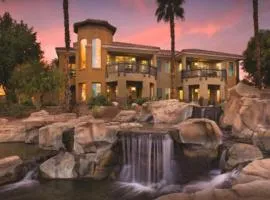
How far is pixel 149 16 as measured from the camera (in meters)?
32.0

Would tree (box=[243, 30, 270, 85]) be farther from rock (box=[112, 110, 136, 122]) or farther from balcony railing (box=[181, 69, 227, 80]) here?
rock (box=[112, 110, 136, 122])

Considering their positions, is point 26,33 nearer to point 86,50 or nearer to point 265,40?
point 86,50

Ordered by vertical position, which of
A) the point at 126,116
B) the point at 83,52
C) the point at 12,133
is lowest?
the point at 12,133

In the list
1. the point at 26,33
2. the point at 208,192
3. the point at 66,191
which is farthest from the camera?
the point at 26,33

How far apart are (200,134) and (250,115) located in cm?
434

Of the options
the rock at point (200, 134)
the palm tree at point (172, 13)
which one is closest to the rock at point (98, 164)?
the rock at point (200, 134)

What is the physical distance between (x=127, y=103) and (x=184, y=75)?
35.2 ft

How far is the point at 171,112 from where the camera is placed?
70.5ft

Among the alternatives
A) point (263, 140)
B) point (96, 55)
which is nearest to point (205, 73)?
point (96, 55)

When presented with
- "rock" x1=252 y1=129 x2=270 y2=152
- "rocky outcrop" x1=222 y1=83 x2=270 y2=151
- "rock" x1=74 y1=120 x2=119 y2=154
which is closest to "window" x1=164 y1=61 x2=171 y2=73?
"rocky outcrop" x1=222 y1=83 x2=270 y2=151

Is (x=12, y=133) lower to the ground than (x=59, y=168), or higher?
higher

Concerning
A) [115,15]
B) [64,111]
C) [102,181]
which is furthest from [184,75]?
[102,181]

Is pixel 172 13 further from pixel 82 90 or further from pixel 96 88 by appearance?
pixel 82 90

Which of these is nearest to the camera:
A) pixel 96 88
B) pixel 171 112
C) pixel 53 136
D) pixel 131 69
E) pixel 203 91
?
pixel 53 136
